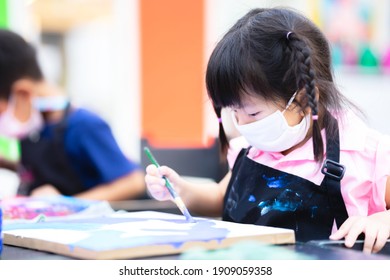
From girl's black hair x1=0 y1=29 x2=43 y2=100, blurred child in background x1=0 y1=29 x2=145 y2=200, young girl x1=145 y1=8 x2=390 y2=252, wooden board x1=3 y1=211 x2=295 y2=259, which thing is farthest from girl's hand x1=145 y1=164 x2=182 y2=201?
girl's black hair x1=0 y1=29 x2=43 y2=100

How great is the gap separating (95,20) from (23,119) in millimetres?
3192

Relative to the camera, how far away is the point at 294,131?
90cm

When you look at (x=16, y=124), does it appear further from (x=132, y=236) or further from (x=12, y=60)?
(x=132, y=236)

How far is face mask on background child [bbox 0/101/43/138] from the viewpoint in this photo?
1.62 m

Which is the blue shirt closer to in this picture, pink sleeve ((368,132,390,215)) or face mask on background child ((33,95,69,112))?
face mask on background child ((33,95,69,112))

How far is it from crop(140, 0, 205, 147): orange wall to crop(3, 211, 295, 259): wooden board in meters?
2.52

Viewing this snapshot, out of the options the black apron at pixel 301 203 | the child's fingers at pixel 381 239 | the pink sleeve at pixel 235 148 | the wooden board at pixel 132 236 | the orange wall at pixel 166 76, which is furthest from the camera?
the orange wall at pixel 166 76

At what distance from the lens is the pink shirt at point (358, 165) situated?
0.86 meters

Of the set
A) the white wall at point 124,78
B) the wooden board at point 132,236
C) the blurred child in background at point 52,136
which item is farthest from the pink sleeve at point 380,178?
the white wall at point 124,78

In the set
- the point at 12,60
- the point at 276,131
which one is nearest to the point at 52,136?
the point at 12,60

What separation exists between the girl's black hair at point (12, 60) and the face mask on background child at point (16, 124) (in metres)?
0.04

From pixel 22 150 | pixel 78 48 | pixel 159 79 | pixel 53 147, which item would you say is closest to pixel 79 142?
pixel 53 147

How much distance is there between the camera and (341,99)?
3.07ft

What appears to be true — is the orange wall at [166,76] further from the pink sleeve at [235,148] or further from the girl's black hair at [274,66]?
the girl's black hair at [274,66]
